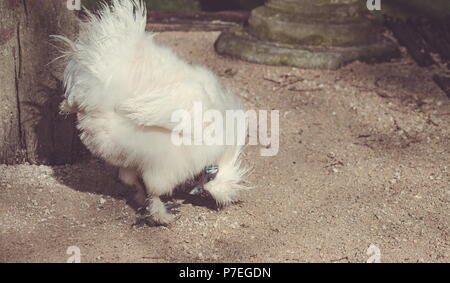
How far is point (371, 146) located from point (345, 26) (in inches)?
60.4

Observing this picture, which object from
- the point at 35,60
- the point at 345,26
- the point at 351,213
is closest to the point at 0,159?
the point at 35,60

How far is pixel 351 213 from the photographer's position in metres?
3.44

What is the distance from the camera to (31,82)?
366cm

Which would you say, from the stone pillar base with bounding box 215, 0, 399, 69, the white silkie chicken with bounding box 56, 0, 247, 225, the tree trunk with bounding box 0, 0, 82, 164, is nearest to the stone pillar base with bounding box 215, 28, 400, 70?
the stone pillar base with bounding box 215, 0, 399, 69

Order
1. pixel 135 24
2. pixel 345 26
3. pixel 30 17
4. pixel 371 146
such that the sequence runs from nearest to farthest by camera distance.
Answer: pixel 135 24, pixel 30 17, pixel 371 146, pixel 345 26

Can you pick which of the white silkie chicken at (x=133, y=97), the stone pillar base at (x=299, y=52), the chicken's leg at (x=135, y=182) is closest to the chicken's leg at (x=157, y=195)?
the white silkie chicken at (x=133, y=97)

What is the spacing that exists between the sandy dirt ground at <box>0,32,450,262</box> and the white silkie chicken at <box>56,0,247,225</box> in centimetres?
36

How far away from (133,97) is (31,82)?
1.00 metres

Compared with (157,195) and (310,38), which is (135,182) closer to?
(157,195)

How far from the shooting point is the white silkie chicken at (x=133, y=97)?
296 cm

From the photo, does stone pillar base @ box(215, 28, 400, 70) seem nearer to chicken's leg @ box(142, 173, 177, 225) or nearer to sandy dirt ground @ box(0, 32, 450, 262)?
sandy dirt ground @ box(0, 32, 450, 262)

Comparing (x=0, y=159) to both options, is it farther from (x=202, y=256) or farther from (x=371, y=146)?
(x=371, y=146)

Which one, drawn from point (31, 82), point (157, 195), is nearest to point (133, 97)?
point (157, 195)

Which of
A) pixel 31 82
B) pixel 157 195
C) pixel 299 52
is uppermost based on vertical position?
pixel 31 82
